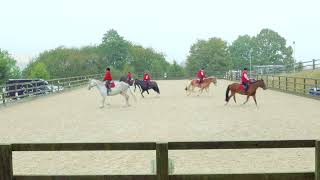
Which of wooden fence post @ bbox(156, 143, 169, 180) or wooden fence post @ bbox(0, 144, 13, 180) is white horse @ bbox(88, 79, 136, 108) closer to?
wooden fence post @ bbox(0, 144, 13, 180)

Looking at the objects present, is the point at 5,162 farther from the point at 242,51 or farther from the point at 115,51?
the point at 242,51

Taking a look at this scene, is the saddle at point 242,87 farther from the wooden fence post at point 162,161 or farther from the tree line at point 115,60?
the tree line at point 115,60

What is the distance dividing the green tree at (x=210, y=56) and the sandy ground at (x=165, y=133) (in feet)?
261

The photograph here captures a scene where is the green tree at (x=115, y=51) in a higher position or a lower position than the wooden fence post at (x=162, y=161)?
higher

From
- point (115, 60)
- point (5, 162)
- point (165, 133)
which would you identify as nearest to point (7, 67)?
point (115, 60)

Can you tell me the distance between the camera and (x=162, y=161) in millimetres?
5246

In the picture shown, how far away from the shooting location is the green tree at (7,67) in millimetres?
77750

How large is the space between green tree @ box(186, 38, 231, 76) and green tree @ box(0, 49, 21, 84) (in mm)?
36108

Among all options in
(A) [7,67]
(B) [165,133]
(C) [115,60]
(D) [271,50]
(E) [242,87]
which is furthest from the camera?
(D) [271,50]

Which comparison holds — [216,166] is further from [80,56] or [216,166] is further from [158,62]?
[158,62]

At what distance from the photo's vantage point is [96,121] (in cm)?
1653

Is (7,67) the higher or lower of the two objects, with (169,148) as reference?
higher

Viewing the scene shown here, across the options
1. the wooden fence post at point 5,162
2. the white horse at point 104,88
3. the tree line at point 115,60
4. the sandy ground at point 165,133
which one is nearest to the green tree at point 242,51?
the tree line at point 115,60

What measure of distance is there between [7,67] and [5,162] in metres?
81.3
